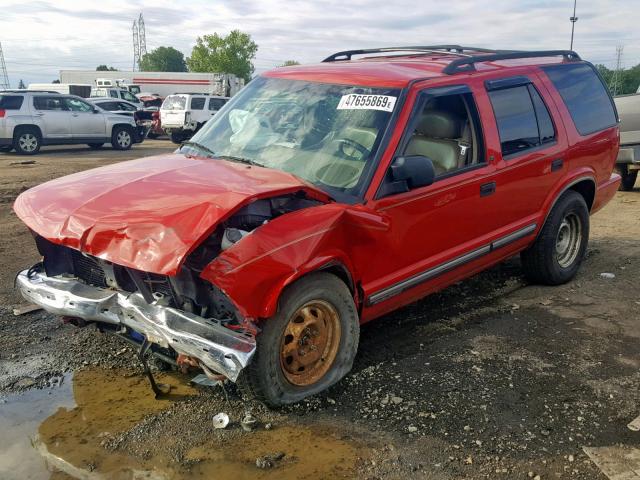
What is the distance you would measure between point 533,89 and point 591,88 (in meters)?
1.06

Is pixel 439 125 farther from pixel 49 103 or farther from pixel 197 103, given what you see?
A: pixel 197 103

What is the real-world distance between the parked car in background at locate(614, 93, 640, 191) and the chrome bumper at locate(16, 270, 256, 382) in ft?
27.6

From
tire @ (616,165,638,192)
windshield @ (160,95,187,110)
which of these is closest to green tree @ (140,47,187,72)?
windshield @ (160,95,187,110)

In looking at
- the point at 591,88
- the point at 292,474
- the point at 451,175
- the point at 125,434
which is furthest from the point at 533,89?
the point at 125,434

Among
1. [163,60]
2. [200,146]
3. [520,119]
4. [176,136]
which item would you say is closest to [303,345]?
[200,146]

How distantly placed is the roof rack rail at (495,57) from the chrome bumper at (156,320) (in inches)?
101

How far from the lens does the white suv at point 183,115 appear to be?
73.4 feet

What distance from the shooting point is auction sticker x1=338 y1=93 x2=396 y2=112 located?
3.99 metres

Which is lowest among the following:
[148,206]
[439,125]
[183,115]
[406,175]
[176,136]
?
[176,136]

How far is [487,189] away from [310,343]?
186 centimetres

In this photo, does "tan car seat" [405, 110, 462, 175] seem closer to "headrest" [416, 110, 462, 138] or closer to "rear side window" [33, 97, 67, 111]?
"headrest" [416, 110, 462, 138]

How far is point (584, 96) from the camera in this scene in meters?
5.67

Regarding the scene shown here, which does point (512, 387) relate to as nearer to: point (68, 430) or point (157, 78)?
point (68, 430)

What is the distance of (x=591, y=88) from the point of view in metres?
5.80
